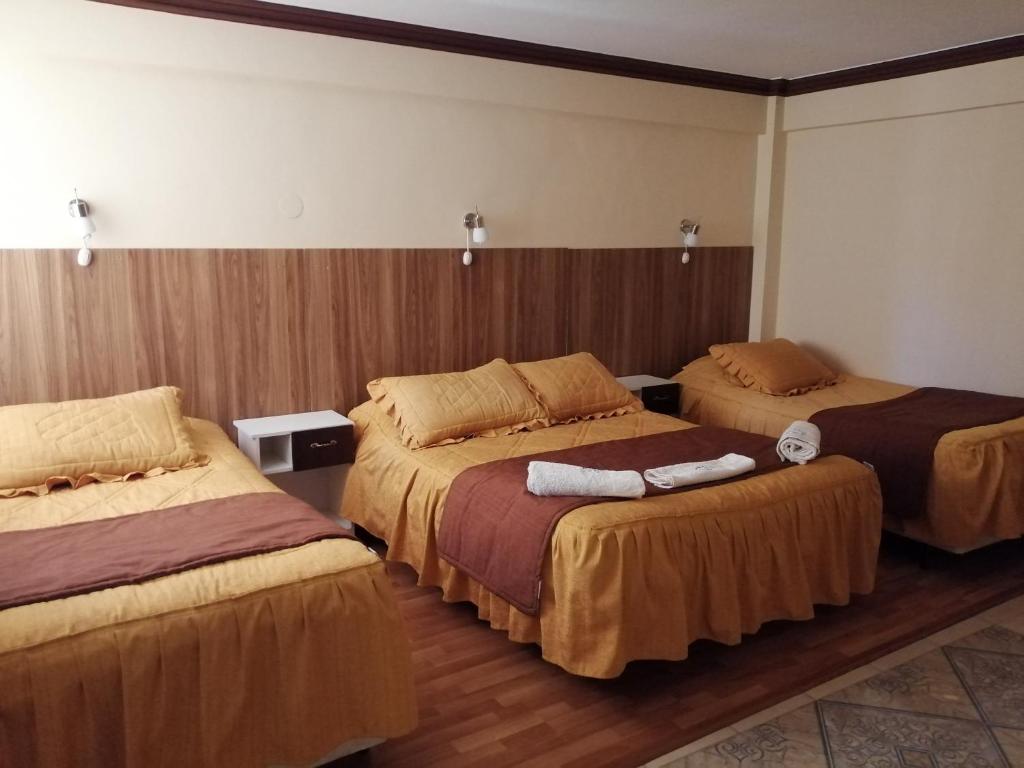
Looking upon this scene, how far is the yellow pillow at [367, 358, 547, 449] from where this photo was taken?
11.0 ft

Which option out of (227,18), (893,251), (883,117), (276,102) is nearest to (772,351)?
(893,251)

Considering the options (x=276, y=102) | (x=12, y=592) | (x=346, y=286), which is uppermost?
(x=276, y=102)

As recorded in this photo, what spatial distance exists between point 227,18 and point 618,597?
8.76 ft

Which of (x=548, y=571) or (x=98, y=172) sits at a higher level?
(x=98, y=172)

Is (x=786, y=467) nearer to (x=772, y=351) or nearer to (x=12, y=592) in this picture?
(x=772, y=351)

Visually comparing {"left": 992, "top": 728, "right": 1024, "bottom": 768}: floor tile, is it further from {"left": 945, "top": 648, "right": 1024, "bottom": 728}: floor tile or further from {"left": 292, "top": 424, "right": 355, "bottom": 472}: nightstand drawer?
{"left": 292, "top": 424, "right": 355, "bottom": 472}: nightstand drawer

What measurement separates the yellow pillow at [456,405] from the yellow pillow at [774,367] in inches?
53.8

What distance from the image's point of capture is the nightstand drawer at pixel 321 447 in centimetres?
332

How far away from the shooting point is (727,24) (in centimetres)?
352

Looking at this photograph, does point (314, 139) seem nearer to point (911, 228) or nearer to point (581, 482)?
point (581, 482)

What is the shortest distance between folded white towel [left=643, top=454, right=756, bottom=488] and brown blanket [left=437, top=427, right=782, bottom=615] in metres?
0.02

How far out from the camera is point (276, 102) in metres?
3.41

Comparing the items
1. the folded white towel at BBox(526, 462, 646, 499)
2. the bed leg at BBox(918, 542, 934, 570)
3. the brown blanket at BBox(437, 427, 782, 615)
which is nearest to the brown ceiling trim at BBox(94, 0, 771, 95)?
the brown blanket at BBox(437, 427, 782, 615)

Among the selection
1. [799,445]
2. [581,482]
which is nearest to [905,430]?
[799,445]
